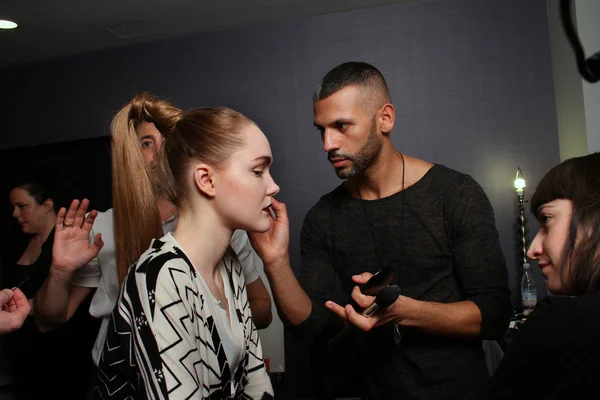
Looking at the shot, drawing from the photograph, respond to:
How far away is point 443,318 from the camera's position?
4.88 ft

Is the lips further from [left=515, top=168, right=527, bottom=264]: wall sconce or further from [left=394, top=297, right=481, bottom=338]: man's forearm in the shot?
[left=515, top=168, right=527, bottom=264]: wall sconce

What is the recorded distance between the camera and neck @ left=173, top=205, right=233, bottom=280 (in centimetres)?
123

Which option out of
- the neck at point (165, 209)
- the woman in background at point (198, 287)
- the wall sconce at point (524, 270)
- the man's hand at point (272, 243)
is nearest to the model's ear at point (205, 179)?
the woman in background at point (198, 287)

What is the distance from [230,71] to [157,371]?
3.27m

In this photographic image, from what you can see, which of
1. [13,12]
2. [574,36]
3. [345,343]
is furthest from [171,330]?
[13,12]

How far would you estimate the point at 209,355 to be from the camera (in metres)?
1.12

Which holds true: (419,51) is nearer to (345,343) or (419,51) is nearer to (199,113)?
(345,343)

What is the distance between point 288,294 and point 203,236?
36cm

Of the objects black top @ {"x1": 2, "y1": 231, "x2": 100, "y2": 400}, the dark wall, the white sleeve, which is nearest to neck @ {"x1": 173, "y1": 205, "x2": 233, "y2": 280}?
the white sleeve

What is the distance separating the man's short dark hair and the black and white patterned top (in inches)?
33.8

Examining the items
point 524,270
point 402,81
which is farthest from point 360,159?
point 402,81

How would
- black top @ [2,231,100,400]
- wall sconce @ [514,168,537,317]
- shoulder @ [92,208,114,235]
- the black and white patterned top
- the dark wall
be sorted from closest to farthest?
the black and white patterned top → shoulder @ [92,208,114,235] → black top @ [2,231,100,400] → wall sconce @ [514,168,537,317] → the dark wall

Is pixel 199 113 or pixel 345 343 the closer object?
pixel 199 113

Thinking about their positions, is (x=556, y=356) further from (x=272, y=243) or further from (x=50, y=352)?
(x=50, y=352)
